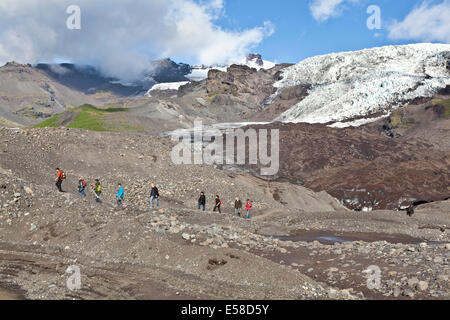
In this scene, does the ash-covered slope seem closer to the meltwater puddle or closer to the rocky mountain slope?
the meltwater puddle

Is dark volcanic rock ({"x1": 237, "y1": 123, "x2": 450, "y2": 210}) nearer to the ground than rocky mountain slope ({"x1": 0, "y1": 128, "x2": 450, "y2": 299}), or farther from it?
farther from it

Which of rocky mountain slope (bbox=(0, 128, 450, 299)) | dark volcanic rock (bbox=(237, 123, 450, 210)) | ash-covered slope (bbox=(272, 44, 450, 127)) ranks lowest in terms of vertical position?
rocky mountain slope (bbox=(0, 128, 450, 299))

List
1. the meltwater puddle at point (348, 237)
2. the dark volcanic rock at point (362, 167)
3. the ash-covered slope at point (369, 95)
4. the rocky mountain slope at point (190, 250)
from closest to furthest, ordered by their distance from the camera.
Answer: the rocky mountain slope at point (190, 250), the meltwater puddle at point (348, 237), the dark volcanic rock at point (362, 167), the ash-covered slope at point (369, 95)

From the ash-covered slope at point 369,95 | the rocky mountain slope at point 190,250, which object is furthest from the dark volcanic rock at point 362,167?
the ash-covered slope at point 369,95

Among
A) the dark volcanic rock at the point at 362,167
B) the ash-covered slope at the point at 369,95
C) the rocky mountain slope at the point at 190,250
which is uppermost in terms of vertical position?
the ash-covered slope at the point at 369,95

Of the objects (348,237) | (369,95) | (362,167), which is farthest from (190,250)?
(369,95)

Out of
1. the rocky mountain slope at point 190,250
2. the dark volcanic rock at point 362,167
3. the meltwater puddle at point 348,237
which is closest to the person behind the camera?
the rocky mountain slope at point 190,250

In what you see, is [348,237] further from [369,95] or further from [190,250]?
[369,95]

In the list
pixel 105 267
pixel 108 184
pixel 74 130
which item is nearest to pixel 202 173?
pixel 108 184

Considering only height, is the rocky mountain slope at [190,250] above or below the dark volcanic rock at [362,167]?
below

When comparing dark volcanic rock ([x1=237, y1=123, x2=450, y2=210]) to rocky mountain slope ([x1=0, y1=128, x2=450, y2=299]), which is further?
dark volcanic rock ([x1=237, y1=123, x2=450, y2=210])

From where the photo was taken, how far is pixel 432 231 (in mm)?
31469

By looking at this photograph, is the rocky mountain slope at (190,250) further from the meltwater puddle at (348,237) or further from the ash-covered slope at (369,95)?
the ash-covered slope at (369,95)

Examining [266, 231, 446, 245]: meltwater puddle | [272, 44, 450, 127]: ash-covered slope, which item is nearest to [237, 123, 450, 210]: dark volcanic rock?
[266, 231, 446, 245]: meltwater puddle
